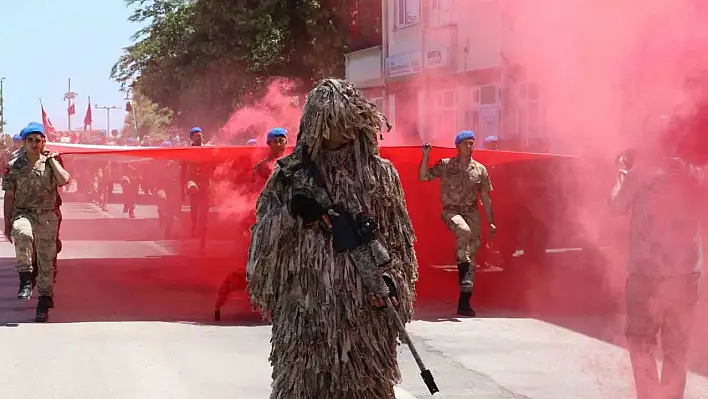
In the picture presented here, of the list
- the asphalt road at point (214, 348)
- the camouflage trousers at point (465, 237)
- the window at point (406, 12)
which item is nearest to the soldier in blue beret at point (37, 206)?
the asphalt road at point (214, 348)

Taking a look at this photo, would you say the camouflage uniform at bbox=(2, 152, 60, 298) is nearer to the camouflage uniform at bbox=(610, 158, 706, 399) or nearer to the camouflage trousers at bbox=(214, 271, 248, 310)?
the camouflage trousers at bbox=(214, 271, 248, 310)

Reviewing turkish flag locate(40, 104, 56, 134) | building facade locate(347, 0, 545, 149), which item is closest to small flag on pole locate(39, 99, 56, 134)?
turkish flag locate(40, 104, 56, 134)

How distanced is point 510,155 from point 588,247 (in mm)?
1452

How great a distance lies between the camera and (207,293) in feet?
34.9

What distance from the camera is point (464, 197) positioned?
9.11 metres

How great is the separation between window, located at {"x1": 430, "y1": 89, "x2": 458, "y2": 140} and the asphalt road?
5656 mm

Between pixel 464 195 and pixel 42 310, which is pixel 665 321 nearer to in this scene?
pixel 464 195

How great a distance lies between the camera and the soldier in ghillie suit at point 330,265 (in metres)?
4.13

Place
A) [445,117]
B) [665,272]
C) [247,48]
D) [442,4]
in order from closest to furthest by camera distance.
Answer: [665,272], [445,117], [442,4], [247,48]

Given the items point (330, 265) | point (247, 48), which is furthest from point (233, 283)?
point (247, 48)

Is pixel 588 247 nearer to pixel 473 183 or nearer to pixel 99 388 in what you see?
pixel 473 183

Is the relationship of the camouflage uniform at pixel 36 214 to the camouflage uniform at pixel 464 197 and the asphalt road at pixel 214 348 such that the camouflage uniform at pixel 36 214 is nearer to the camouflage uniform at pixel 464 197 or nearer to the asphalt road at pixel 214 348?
the asphalt road at pixel 214 348

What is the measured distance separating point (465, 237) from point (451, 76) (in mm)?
9782

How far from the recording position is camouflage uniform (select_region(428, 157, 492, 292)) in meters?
9.00
